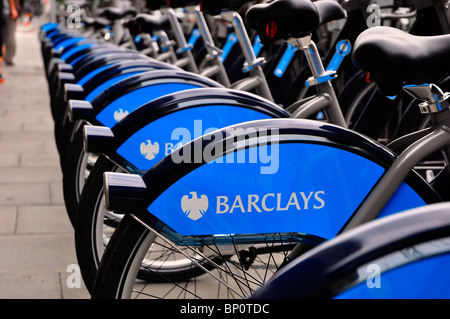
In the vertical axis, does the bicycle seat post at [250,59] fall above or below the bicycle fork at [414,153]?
below

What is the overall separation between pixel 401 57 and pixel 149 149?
1.15m

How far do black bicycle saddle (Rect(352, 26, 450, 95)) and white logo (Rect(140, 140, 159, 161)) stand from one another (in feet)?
3.42

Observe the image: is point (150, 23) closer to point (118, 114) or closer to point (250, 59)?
Answer: point (250, 59)

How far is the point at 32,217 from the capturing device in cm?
383

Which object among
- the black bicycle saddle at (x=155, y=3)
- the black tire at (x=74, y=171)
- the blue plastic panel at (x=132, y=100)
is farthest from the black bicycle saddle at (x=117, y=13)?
the blue plastic panel at (x=132, y=100)

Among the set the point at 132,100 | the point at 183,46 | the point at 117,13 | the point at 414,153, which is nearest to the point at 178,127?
the point at 132,100

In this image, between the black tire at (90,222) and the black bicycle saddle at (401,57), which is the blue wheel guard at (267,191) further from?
the black tire at (90,222)

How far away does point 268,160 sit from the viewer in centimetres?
159

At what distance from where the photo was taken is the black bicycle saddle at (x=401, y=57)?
4.42ft

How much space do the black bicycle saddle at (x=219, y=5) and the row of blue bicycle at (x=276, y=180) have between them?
10mm

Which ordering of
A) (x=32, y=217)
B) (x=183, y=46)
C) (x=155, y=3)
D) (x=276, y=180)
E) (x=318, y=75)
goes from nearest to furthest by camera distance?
(x=276, y=180), (x=318, y=75), (x=32, y=217), (x=155, y=3), (x=183, y=46)

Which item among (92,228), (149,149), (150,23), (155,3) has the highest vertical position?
(149,149)
